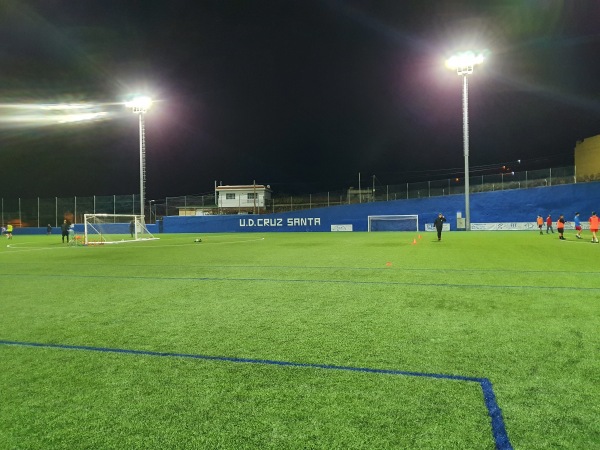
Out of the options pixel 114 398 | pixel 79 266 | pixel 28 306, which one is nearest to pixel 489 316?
pixel 114 398

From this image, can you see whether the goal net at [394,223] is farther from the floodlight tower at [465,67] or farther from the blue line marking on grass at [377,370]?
the blue line marking on grass at [377,370]

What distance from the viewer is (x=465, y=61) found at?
32.7 m

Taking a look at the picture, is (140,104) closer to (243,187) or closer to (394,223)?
(394,223)

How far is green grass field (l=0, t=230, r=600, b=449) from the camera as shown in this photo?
236 centimetres

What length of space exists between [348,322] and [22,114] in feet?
117

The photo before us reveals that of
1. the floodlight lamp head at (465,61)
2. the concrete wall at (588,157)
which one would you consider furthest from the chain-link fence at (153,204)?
the floodlight lamp head at (465,61)

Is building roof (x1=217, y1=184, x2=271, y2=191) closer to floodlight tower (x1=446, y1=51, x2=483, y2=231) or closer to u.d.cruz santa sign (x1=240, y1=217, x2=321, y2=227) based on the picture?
u.d.cruz santa sign (x1=240, y1=217, x2=321, y2=227)

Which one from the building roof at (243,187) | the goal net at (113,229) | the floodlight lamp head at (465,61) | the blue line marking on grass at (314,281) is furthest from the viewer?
the building roof at (243,187)

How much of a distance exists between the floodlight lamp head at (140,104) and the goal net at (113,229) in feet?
30.6

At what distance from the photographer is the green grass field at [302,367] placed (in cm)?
236

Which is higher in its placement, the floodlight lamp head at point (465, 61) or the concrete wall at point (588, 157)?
the floodlight lamp head at point (465, 61)

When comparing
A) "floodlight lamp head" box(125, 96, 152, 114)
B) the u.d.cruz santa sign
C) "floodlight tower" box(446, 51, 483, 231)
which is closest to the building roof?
the u.d.cruz santa sign

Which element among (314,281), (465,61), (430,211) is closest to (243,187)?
(430,211)

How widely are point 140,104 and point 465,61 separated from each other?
2848cm
